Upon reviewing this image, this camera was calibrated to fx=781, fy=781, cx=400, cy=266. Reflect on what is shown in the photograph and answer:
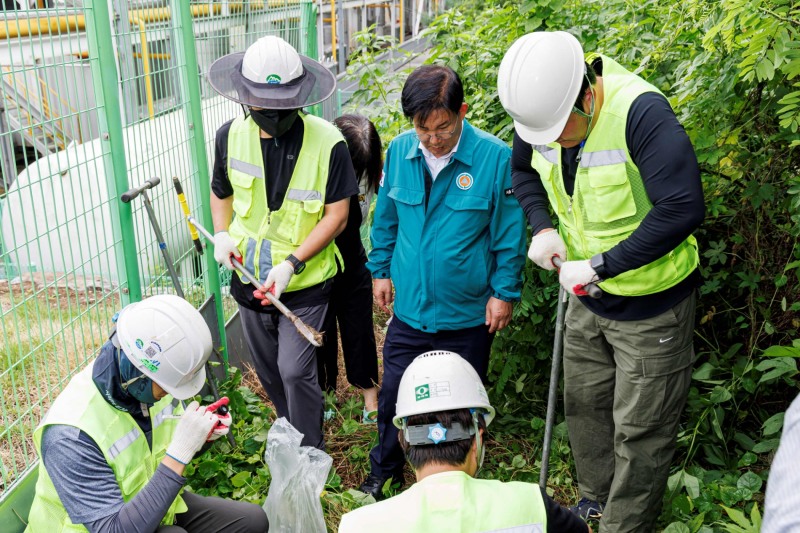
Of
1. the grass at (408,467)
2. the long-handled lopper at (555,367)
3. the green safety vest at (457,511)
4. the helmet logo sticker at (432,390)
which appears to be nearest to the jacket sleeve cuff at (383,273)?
the long-handled lopper at (555,367)

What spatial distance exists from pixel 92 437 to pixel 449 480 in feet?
3.66

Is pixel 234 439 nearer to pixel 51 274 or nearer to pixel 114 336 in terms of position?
pixel 51 274

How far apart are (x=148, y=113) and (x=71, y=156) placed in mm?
683

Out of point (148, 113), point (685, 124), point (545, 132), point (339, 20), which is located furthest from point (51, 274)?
point (339, 20)

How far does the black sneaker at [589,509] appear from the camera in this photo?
334 centimetres

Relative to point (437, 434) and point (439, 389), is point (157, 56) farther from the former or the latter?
point (437, 434)

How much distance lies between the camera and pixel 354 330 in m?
4.22

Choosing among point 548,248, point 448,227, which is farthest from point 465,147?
point 548,248

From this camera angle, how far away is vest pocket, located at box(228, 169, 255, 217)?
3459 millimetres

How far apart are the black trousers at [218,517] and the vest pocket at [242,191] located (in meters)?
1.25

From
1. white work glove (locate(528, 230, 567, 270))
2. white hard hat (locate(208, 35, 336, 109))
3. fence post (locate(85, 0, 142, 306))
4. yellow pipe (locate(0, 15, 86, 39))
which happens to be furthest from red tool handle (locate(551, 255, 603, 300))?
A: yellow pipe (locate(0, 15, 86, 39))

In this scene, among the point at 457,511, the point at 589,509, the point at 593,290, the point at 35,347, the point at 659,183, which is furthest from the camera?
the point at 589,509

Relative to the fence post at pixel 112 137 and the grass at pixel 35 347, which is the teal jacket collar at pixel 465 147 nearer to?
the fence post at pixel 112 137

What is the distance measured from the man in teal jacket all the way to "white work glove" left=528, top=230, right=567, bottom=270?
7.7 inches
